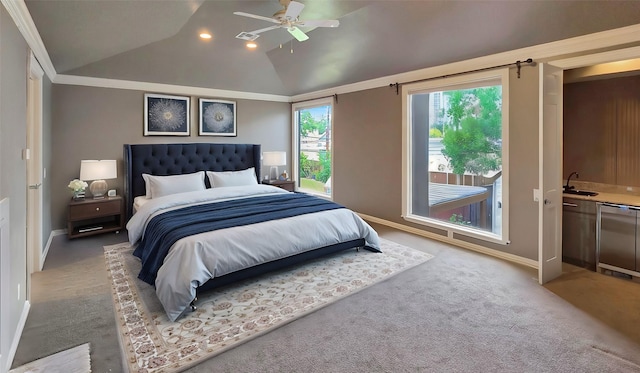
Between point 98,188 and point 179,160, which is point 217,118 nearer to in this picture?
point 179,160

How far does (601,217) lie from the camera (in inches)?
135

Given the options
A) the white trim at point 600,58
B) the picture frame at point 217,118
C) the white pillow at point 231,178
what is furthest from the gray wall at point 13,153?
the white trim at point 600,58

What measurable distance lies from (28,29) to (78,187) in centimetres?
241

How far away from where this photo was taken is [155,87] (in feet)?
17.5

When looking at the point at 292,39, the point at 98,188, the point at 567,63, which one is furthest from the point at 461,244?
the point at 98,188

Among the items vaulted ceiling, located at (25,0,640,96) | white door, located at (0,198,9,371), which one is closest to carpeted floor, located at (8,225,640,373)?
white door, located at (0,198,9,371)

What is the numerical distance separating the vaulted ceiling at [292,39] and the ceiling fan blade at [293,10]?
68 cm

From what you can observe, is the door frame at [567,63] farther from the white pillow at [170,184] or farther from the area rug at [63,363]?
the white pillow at [170,184]

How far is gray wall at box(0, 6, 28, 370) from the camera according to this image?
2053 mm

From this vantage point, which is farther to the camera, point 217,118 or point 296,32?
point 217,118

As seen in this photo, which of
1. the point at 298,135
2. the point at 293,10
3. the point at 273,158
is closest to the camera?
the point at 293,10

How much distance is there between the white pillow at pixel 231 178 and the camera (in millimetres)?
5412

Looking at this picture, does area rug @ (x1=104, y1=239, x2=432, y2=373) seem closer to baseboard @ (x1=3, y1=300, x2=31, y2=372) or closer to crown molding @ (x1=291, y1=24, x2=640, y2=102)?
baseboard @ (x1=3, y1=300, x2=31, y2=372)

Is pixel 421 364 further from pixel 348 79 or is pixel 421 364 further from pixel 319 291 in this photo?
pixel 348 79
